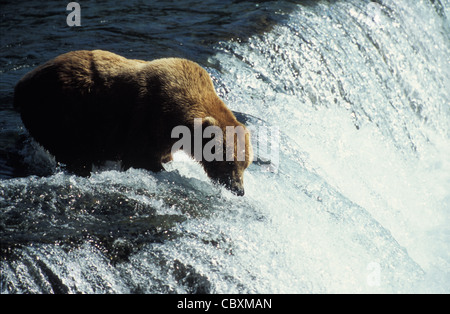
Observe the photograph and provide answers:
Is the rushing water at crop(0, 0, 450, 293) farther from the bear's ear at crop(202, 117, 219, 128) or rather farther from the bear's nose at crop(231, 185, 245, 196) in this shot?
the bear's ear at crop(202, 117, 219, 128)

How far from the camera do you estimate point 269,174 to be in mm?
5770

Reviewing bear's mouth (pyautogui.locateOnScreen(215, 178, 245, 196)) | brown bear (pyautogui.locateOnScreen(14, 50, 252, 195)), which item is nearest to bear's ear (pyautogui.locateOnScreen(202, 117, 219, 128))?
brown bear (pyautogui.locateOnScreen(14, 50, 252, 195))

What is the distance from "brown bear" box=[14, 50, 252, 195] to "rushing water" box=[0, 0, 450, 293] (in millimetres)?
268

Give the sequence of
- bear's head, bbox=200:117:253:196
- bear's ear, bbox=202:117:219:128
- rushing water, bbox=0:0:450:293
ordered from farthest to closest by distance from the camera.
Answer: bear's head, bbox=200:117:253:196 < bear's ear, bbox=202:117:219:128 < rushing water, bbox=0:0:450:293

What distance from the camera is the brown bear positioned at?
5031mm

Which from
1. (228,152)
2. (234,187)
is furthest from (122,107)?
(234,187)

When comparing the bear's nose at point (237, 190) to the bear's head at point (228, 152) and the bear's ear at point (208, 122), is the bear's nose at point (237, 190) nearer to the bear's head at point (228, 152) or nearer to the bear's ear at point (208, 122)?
the bear's head at point (228, 152)

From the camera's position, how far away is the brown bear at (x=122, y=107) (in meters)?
5.03

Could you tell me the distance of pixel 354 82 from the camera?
345 inches

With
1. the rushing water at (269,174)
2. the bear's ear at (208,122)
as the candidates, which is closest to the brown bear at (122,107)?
the bear's ear at (208,122)

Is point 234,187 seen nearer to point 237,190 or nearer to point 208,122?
point 237,190

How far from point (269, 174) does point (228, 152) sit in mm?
812
